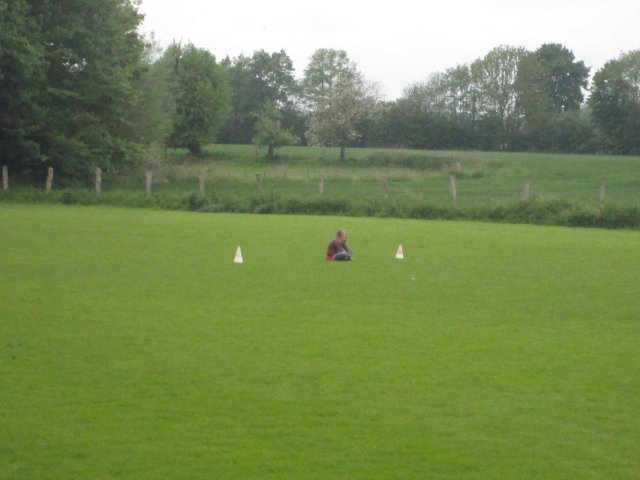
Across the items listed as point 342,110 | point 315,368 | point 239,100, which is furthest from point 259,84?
point 315,368

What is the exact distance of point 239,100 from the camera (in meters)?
119

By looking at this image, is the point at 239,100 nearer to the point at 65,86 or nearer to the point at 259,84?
the point at 259,84

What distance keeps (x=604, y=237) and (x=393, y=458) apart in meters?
22.9

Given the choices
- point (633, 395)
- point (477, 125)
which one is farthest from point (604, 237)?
point (477, 125)

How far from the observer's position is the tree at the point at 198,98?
8319cm

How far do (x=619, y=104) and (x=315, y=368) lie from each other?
90385 mm

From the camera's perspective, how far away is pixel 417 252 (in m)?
22.5

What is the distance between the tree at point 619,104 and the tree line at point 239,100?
13 cm

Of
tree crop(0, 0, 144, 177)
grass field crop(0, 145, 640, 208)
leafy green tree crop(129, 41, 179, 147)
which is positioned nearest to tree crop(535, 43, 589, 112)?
grass field crop(0, 145, 640, 208)

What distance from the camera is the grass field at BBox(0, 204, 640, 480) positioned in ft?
22.8

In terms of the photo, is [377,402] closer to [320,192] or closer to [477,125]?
[320,192]

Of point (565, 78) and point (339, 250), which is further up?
point (565, 78)

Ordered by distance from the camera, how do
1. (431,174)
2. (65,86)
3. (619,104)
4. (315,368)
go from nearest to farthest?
(315,368), (65,86), (431,174), (619,104)

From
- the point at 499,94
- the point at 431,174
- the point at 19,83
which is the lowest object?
the point at 431,174
